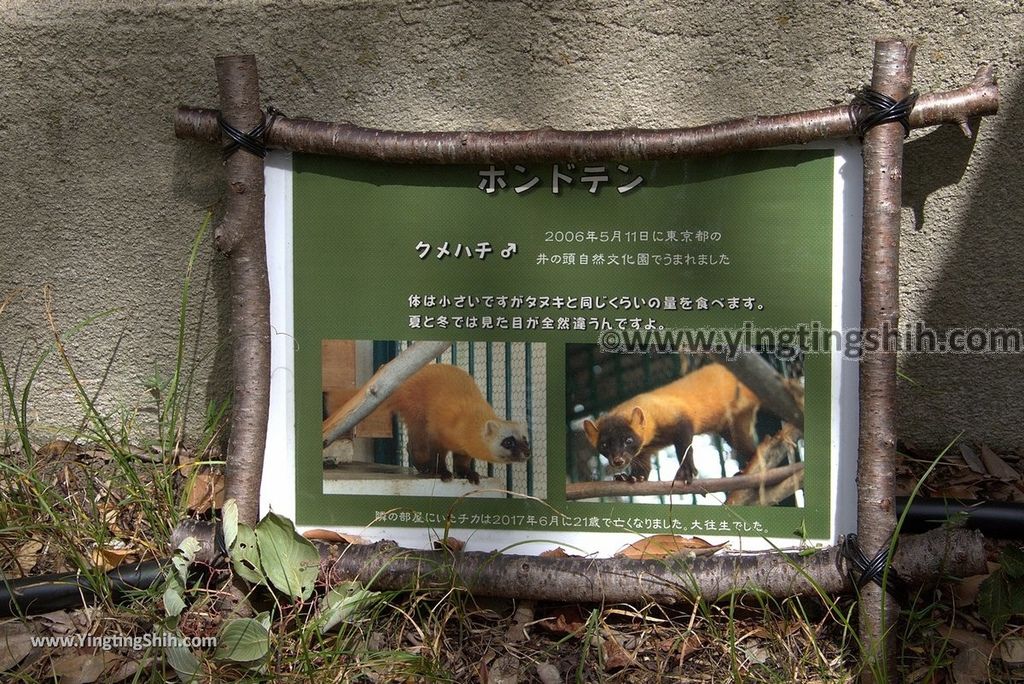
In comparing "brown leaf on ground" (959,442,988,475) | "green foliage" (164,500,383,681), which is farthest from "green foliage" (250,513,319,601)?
"brown leaf on ground" (959,442,988,475)

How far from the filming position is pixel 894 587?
5.56 ft

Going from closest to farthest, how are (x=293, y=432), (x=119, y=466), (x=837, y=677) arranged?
(x=837, y=677), (x=293, y=432), (x=119, y=466)

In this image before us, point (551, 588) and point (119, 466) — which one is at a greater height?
point (119, 466)

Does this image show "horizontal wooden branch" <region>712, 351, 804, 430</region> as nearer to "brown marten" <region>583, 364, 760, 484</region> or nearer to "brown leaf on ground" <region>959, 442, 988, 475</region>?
"brown marten" <region>583, 364, 760, 484</region>

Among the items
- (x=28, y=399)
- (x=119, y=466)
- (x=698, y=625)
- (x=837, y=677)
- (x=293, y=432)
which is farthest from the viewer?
(x=28, y=399)

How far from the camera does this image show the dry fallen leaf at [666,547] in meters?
1.83

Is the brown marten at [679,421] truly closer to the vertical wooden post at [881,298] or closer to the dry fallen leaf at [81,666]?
the vertical wooden post at [881,298]

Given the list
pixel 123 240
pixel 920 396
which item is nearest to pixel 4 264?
pixel 123 240

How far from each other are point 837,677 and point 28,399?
2219 mm

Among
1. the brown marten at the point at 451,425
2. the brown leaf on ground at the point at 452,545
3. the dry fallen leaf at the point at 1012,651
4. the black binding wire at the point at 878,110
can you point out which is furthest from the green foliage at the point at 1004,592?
the brown leaf on ground at the point at 452,545

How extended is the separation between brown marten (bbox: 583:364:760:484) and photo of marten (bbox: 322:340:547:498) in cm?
18

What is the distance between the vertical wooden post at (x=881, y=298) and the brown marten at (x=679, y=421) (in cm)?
26

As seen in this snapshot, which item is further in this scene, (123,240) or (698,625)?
(123,240)

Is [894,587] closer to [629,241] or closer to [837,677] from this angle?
[837,677]
